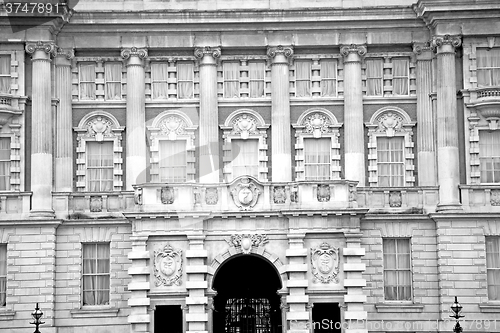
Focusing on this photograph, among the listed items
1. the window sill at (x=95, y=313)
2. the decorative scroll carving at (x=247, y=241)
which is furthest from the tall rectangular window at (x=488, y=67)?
the window sill at (x=95, y=313)

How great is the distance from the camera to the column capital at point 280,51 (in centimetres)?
4838

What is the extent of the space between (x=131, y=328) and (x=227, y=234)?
17.9ft

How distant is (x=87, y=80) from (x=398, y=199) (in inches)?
590

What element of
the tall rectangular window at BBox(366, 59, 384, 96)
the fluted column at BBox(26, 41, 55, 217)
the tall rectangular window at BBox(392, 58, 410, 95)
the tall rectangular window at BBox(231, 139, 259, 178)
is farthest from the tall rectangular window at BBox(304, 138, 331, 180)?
the fluted column at BBox(26, 41, 55, 217)

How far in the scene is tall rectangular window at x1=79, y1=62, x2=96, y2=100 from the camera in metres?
48.6

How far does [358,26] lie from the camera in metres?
48.4

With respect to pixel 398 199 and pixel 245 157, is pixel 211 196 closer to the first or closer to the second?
pixel 245 157

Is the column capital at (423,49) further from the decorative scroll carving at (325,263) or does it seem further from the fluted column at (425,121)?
the decorative scroll carving at (325,263)

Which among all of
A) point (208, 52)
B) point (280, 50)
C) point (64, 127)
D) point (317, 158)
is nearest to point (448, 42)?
point (280, 50)

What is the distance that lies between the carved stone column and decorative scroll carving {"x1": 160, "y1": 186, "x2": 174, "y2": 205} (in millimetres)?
5645

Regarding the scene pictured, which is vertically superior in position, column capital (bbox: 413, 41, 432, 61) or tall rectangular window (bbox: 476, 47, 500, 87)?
column capital (bbox: 413, 41, 432, 61)

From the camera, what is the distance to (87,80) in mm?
48688

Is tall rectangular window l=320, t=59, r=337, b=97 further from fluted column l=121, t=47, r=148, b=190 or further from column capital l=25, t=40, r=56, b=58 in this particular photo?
column capital l=25, t=40, r=56, b=58

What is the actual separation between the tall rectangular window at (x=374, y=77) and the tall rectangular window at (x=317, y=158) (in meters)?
3.00
